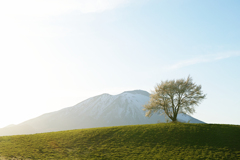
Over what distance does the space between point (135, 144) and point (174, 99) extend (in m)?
29.1

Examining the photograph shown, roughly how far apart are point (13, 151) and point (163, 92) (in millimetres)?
47486

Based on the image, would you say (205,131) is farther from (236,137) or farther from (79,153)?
(79,153)

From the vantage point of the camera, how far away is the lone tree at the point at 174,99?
66938 millimetres

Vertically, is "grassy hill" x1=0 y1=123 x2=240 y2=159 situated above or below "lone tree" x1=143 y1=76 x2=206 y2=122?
below

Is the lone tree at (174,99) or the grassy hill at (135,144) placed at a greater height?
the lone tree at (174,99)

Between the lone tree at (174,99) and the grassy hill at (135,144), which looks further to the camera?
the lone tree at (174,99)

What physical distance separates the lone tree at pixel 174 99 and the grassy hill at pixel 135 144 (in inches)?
485

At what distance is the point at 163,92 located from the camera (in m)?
69.2

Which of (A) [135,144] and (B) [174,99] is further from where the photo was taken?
(B) [174,99]

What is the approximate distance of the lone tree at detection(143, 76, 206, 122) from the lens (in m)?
66.9

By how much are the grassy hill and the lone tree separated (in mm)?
12318

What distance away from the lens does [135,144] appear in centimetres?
4516

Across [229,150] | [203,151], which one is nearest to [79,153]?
[203,151]

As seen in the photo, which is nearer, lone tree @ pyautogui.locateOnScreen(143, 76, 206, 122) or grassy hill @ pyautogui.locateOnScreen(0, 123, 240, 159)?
grassy hill @ pyautogui.locateOnScreen(0, 123, 240, 159)
